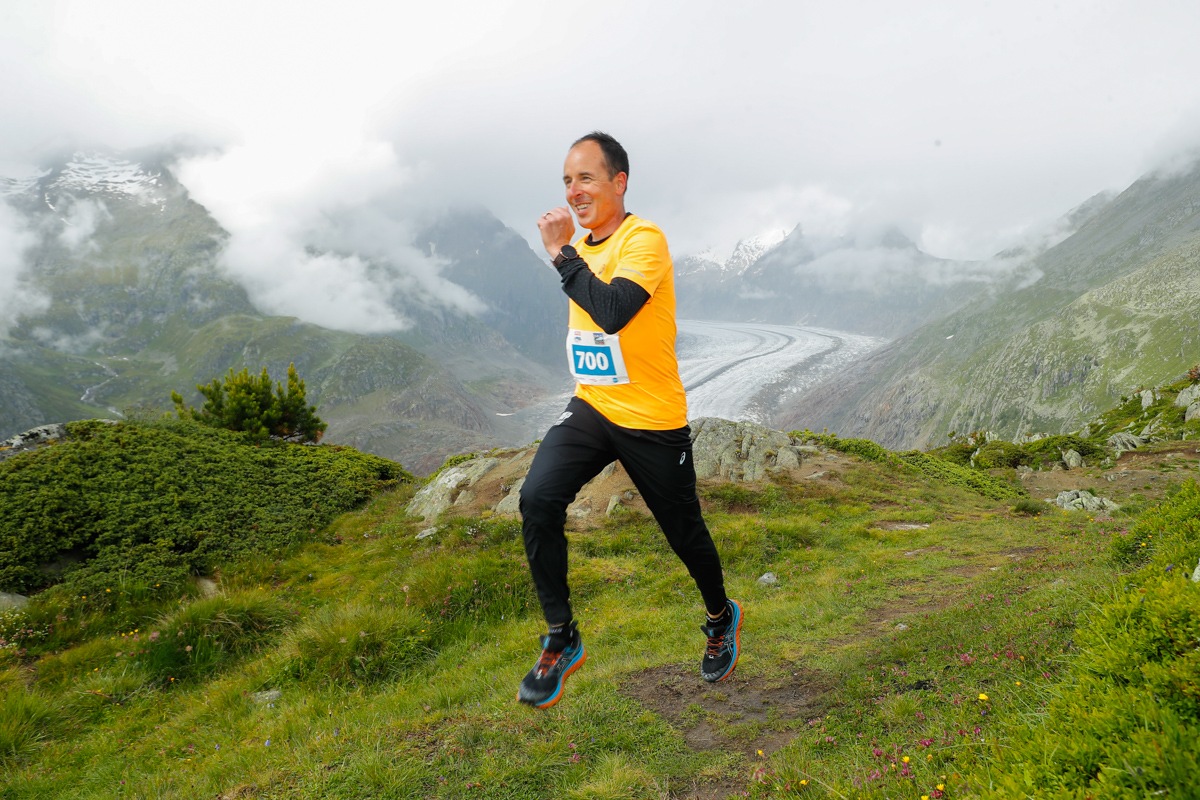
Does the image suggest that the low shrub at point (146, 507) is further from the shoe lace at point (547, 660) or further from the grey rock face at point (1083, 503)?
the grey rock face at point (1083, 503)

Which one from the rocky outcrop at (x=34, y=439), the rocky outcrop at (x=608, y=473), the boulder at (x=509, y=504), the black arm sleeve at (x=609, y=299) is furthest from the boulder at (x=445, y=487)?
the black arm sleeve at (x=609, y=299)

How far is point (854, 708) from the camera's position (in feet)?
14.9

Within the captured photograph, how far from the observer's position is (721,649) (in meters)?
5.36

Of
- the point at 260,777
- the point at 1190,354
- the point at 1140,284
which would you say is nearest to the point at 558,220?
the point at 260,777

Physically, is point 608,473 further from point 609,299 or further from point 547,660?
point 609,299

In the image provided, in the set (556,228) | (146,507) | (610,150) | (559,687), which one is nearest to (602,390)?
(556,228)

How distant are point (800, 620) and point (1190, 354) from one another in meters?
167

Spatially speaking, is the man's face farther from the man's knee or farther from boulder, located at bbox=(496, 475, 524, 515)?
boulder, located at bbox=(496, 475, 524, 515)

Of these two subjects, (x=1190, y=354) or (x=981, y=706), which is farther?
(x=1190, y=354)

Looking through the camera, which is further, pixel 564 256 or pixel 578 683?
pixel 578 683

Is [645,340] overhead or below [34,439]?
below

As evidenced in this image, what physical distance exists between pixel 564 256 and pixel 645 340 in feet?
2.84

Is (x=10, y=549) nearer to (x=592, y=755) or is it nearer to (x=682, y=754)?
(x=592, y=755)

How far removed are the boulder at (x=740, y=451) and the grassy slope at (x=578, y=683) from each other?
6.77 m
